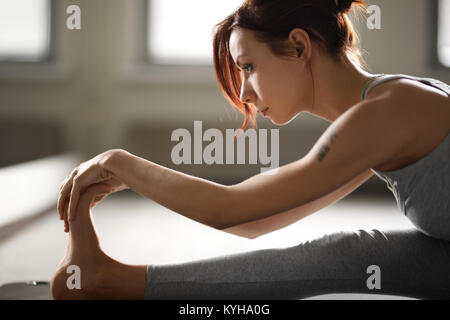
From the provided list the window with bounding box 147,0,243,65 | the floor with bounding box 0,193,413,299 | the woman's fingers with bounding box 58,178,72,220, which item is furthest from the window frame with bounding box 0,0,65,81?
the woman's fingers with bounding box 58,178,72,220

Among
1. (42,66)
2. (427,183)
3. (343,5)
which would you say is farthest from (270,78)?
(42,66)

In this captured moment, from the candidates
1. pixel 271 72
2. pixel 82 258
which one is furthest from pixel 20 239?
pixel 271 72

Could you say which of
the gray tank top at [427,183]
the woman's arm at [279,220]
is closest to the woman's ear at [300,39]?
the gray tank top at [427,183]

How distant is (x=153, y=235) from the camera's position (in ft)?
6.42

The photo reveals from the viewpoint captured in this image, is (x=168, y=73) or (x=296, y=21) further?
(x=168, y=73)

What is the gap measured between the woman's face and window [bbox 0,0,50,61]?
2805 millimetres

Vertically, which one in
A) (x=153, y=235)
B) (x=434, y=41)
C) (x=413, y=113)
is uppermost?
(x=434, y=41)

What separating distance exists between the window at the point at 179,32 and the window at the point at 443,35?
125 centimetres

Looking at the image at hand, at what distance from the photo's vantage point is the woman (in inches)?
28.0

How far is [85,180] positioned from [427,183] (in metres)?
0.49

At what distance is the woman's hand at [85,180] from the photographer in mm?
829

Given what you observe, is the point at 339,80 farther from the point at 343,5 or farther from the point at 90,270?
the point at 90,270

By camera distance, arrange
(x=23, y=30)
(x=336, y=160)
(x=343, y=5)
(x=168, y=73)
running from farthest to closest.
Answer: (x=23, y=30) → (x=168, y=73) → (x=343, y=5) → (x=336, y=160)
